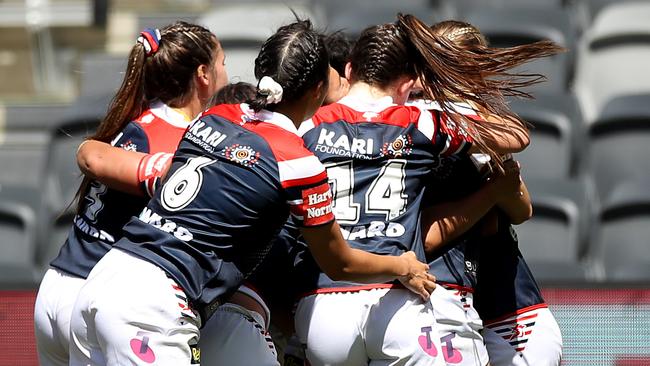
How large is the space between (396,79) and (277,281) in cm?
73

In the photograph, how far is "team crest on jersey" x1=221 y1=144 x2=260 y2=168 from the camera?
2.87 metres

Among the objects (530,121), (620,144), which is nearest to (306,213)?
(530,121)

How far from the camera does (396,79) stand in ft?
10.6

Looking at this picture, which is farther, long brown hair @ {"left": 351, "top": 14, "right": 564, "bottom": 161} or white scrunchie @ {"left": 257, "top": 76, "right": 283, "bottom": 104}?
long brown hair @ {"left": 351, "top": 14, "right": 564, "bottom": 161}

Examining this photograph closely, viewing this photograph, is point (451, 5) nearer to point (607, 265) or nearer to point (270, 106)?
A: point (607, 265)

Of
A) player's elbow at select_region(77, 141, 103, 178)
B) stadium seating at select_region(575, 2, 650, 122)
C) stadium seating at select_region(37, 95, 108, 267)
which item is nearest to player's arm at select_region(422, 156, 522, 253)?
player's elbow at select_region(77, 141, 103, 178)

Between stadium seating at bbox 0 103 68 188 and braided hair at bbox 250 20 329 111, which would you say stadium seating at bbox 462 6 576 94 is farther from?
braided hair at bbox 250 20 329 111

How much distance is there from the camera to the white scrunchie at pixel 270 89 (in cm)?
291

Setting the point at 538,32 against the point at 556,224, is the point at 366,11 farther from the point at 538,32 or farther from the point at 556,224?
the point at 556,224

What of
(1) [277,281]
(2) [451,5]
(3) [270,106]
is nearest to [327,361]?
(1) [277,281]

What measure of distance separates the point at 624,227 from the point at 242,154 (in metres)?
3.89

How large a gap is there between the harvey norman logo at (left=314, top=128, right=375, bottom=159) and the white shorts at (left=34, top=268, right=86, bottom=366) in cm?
83

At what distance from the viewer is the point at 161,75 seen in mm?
3273

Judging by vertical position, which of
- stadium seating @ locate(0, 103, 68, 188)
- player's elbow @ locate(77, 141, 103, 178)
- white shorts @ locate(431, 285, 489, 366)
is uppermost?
player's elbow @ locate(77, 141, 103, 178)
